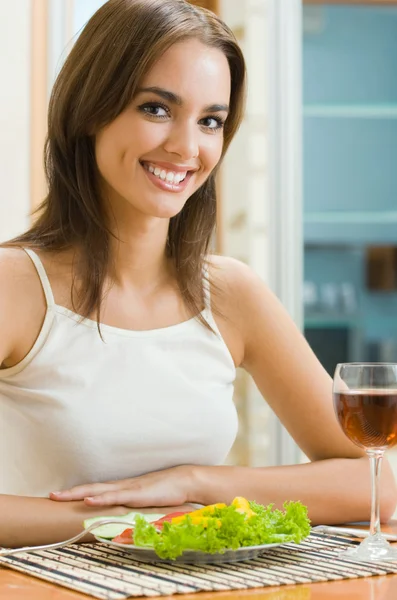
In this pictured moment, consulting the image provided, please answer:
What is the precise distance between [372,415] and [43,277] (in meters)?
0.77

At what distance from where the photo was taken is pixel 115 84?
1.80 metres

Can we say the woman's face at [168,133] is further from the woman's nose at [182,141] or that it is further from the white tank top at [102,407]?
the white tank top at [102,407]

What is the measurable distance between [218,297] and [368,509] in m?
0.55

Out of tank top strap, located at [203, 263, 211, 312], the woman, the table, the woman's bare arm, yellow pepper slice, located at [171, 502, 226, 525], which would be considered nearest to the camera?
the table

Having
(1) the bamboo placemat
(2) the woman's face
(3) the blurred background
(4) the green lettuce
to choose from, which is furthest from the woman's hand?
(3) the blurred background

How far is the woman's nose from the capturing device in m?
1.79

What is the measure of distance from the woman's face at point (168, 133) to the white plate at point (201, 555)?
30.1 inches

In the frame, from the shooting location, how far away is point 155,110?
1.81 m

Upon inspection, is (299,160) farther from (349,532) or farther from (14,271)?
(349,532)

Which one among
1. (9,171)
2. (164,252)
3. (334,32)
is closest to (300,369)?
(164,252)

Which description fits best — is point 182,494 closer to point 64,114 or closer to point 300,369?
point 300,369

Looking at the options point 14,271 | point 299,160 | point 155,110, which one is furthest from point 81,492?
point 299,160

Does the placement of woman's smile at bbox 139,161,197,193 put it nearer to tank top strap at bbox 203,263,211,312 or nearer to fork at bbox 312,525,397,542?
tank top strap at bbox 203,263,211,312

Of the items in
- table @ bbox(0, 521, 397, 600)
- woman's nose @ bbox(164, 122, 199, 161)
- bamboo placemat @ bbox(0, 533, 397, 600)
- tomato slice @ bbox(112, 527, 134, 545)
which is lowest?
table @ bbox(0, 521, 397, 600)
